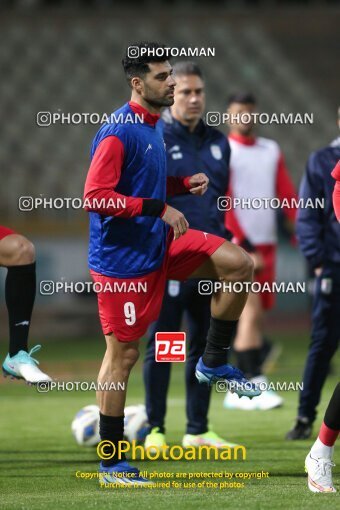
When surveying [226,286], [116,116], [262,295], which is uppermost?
[116,116]

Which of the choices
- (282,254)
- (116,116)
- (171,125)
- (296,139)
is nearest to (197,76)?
(171,125)

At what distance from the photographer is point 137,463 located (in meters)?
5.77

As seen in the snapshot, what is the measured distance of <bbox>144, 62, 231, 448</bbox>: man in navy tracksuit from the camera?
617 centimetres

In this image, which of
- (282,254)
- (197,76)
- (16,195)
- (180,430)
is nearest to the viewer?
(197,76)

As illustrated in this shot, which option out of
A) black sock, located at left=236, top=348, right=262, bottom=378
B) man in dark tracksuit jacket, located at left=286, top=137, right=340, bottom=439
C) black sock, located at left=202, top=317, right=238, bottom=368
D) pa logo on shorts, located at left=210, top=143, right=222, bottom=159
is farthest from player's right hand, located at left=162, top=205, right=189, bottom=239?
black sock, located at left=236, top=348, right=262, bottom=378

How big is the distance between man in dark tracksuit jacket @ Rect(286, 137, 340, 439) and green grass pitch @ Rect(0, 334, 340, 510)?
0.48m

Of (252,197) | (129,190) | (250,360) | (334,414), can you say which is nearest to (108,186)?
(129,190)

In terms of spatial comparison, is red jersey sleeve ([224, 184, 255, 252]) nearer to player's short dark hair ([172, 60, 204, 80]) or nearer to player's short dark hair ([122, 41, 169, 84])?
player's short dark hair ([172, 60, 204, 80])

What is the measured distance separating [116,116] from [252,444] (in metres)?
2.25

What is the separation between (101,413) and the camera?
16.8 feet

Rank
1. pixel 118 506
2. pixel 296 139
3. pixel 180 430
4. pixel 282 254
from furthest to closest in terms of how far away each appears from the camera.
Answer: pixel 296 139
pixel 282 254
pixel 180 430
pixel 118 506

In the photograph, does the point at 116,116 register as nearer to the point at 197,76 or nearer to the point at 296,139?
the point at 197,76

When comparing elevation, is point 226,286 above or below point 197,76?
below

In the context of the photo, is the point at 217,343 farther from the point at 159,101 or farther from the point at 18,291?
the point at 159,101
